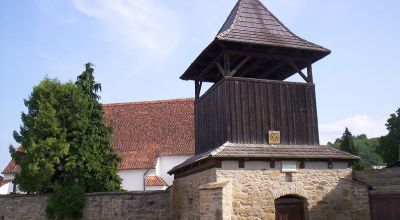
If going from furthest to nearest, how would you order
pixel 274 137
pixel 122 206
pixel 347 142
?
pixel 347 142, pixel 122 206, pixel 274 137

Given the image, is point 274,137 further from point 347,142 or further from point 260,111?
point 347,142

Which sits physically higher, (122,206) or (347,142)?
(347,142)

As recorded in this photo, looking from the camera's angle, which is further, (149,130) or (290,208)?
(149,130)

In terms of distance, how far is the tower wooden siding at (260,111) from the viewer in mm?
12844

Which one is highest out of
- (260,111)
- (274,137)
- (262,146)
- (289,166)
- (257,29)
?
(257,29)

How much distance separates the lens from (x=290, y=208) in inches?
483

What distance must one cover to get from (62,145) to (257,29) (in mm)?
8676

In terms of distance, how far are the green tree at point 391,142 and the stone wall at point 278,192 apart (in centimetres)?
1834

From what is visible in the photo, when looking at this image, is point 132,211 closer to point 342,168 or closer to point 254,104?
point 254,104

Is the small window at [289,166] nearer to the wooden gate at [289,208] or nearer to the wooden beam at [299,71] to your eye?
the wooden gate at [289,208]

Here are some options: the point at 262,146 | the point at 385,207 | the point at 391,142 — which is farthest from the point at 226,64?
the point at 391,142

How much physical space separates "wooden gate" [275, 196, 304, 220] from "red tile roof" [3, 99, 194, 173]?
11.6m

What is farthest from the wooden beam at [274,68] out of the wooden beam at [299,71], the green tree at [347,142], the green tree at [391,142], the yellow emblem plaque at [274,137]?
the green tree at [347,142]

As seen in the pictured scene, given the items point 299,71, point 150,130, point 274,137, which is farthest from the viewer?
point 150,130
